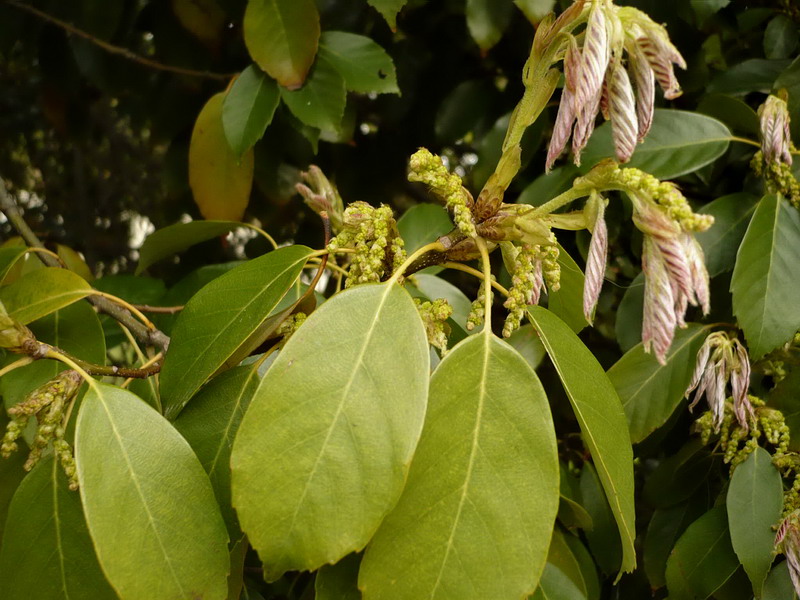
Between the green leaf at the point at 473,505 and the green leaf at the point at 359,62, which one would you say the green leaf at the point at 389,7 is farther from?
the green leaf at the point at 473,505

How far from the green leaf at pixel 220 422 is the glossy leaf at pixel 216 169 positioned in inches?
26.7

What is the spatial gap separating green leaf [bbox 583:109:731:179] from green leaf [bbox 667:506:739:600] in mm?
509

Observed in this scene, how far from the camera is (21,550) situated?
2.00 feet

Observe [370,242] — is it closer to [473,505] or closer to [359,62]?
[473,505]

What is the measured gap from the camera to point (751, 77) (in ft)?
3.75

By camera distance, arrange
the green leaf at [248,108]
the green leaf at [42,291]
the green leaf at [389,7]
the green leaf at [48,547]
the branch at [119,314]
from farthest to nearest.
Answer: the green leaf at [248,108]
the green leaf at [389,7]
the branch at [119,314]
the green leaf at [42,291]
the green leaf at [48,547]

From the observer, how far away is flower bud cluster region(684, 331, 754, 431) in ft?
2.87

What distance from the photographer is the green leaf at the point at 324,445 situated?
19.3 inches

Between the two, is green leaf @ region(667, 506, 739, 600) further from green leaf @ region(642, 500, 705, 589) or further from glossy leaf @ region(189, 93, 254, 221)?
glossy leaf @ region(189, 93, 254, 221)

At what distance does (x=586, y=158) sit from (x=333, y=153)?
2.63 feet

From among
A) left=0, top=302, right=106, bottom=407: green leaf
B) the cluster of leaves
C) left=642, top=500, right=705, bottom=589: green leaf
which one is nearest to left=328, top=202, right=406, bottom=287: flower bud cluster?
the cluster of leaves

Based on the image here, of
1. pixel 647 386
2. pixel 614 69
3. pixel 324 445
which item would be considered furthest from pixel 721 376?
pixel 324 445

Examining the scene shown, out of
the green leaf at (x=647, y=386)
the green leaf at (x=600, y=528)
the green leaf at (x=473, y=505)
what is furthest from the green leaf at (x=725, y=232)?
the green leaf at (x=473, y=505)

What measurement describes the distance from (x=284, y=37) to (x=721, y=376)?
0.86m
